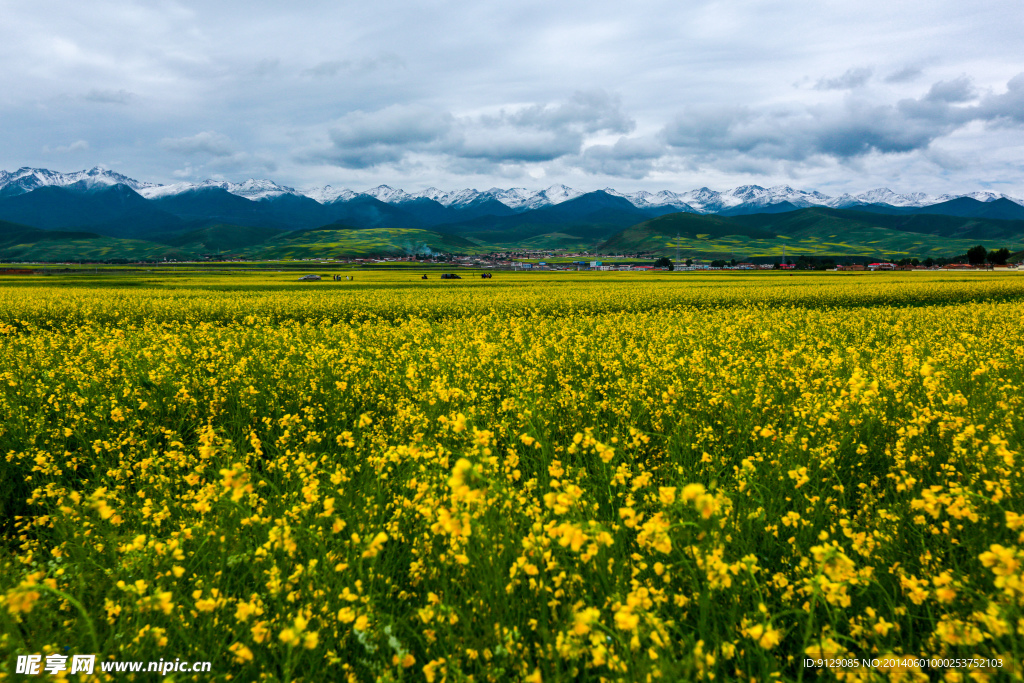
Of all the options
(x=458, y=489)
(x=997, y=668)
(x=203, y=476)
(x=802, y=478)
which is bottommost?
(x=203, y=476)

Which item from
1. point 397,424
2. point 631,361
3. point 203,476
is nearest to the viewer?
point 203,476

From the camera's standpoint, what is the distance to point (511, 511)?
13.8 feet

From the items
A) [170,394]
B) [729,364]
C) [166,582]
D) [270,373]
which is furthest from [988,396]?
[170,394]

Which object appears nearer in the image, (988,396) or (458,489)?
(458,489)

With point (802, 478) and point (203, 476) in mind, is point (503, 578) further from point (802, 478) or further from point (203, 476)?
point (203, 476)

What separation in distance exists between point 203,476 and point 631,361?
7.84 m

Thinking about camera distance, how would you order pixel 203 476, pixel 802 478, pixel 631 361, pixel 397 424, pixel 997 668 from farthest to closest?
pixel 631 361 < pixel 397 424 < pixel 203 476 < pixel 802 478 < pixel 997 668

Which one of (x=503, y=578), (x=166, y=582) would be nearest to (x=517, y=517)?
(x=503, y=578)

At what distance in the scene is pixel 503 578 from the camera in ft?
11.3

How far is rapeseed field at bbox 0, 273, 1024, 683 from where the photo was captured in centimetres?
277

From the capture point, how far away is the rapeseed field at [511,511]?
109 inches

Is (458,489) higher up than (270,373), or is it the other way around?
(458,489)

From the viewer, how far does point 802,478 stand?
384 centimetres

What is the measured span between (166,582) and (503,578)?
8.64 ft
